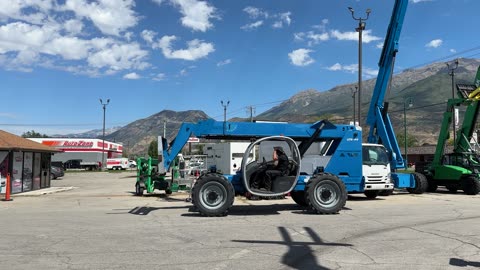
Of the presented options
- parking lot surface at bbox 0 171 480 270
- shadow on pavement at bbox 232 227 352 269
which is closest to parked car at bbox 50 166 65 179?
parking lot surface at bbox 0 171 480 270

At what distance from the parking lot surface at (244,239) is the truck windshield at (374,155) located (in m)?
3.13

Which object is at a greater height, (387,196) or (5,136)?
(5,136)

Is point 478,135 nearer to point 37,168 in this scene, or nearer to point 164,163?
point 164,163

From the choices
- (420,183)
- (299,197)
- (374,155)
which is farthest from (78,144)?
(299,197)

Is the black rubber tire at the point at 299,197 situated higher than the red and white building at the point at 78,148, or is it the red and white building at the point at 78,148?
the red and white building at the point at 78,148

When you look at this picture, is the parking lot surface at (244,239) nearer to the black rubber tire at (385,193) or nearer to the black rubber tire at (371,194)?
the black rubber tire at (371,194)

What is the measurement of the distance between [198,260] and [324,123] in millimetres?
8140

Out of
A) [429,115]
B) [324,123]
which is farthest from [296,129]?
[429,115]

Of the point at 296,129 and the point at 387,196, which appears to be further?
the point at 387,196

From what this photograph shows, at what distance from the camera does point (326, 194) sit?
13.4 meters

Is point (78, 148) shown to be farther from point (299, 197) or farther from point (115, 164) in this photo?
point (299, 197)

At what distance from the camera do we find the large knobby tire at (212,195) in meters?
12.6

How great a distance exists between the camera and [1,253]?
25.5ft

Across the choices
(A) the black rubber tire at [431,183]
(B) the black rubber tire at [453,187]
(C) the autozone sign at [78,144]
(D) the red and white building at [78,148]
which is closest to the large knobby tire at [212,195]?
(A) the black rubber tire at [431,183]
